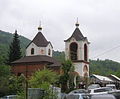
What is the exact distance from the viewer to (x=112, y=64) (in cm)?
14812

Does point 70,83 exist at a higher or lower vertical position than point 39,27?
lower

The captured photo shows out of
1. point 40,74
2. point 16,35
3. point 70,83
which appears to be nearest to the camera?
point 40,74

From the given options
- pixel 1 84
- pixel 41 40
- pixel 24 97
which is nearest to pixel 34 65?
pixel 41 40

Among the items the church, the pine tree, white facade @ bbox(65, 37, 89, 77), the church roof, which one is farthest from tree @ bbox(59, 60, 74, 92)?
the pine tree

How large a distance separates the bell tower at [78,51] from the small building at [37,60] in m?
3.66

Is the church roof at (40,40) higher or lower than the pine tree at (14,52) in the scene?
higher

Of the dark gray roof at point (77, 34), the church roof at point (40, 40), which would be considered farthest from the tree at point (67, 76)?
the church roof at point (40, 40)

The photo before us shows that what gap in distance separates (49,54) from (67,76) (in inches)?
523

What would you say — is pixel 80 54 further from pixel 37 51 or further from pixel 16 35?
pixel 16 35

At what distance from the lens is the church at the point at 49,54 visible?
2625 inches

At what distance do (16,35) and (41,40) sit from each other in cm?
880

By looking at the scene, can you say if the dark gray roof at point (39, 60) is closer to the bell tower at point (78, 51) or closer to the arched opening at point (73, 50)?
the bell tower at point (78, 51)

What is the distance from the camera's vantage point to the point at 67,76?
5906 centimetres

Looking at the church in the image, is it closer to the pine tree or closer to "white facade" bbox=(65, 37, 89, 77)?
"white facade" bbox=(65, 37, 89, 77)
